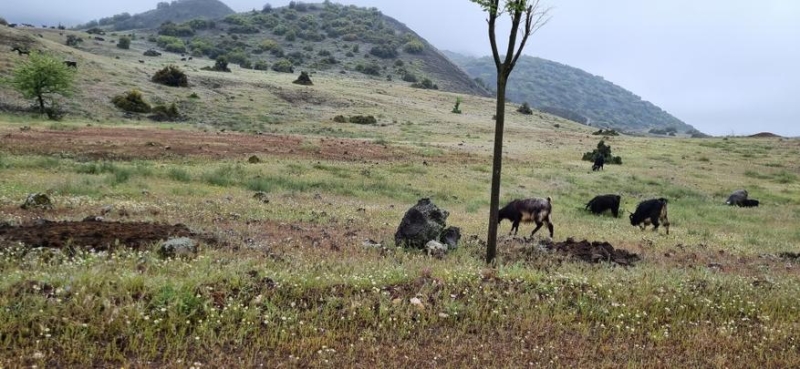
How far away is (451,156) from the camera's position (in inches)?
1598

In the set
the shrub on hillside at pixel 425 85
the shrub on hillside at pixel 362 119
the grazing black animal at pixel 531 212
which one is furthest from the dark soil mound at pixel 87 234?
the shrub on hillside at pixel 425 85

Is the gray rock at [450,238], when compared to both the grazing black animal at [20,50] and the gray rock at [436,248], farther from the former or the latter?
the grazing black animal at [20,50]

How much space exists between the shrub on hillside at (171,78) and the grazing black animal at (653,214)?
2267 inches

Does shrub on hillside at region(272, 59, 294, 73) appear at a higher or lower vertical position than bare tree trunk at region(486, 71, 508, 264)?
higher

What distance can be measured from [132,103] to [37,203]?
134 feet

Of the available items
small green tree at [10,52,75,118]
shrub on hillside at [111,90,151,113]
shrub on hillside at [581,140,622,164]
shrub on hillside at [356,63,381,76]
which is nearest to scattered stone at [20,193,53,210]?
small green tree at [10,52,75,118]

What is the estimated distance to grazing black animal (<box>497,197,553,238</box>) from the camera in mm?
16266

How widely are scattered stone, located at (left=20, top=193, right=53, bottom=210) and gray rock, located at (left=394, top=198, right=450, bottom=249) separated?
9.37 metres

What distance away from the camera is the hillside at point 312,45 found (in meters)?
123

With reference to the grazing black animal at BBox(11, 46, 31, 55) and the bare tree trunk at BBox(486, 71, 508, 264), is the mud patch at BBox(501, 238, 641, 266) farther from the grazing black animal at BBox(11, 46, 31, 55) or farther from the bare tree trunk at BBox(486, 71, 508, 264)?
the grazing black animal at BBox(11, 46, 31, 55)

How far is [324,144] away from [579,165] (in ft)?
66.4

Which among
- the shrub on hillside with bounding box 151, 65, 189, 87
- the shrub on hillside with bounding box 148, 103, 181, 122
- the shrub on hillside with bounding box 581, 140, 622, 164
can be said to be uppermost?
the shrub on hillside with bounding box 151, 65, 189, 87

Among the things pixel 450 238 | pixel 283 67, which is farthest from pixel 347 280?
pixel 283 67

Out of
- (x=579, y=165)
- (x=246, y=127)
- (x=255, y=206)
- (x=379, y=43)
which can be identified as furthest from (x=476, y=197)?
(x=379, y=43)
